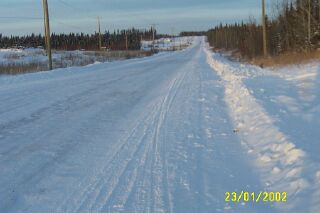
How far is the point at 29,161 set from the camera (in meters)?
6.54

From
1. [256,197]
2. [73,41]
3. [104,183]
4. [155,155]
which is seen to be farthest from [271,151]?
[73,41]

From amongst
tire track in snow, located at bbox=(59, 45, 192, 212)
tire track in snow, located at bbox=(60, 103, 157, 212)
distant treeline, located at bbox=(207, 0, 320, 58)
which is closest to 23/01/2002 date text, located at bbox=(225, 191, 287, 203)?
tire track in snow, located at bbox=(59, 45, 192, 212)

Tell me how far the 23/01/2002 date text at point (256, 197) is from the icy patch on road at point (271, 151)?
0.36 ft

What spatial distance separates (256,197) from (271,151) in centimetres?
196

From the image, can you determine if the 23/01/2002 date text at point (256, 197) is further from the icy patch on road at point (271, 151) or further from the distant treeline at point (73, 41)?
the distant treeline at point (73, 41)

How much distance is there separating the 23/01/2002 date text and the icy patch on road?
4.4 inches

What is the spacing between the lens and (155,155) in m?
6.95

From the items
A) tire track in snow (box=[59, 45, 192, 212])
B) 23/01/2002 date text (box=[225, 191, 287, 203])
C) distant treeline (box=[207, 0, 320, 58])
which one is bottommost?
23/01/2002 date text (box=[225, 191, 287, 203])

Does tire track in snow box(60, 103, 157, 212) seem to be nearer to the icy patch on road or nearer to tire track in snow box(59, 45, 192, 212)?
tire track in snow box(59, 45, 192, 212)

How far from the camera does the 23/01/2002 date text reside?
→ 4.91m

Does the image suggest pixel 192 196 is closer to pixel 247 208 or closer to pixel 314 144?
pixel 247 208

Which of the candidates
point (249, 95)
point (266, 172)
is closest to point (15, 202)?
point (266, 172)

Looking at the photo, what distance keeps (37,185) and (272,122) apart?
4.95 meters

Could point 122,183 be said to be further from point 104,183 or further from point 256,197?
point 256,197
